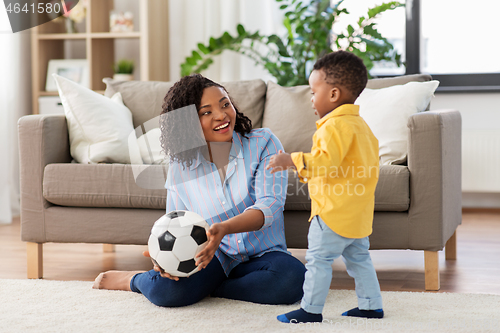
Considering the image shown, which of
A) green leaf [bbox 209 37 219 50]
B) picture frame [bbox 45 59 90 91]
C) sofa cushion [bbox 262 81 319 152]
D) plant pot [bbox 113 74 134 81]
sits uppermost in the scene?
green leaf [bbox 209 37 219 50]

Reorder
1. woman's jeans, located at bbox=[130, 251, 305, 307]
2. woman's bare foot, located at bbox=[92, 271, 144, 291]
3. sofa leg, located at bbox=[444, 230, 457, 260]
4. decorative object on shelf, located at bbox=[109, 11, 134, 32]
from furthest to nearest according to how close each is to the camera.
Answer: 1. decorative object on shelf, located at bbox=[109, 11, 134, 32]
2. sofa leg, located at bbox=[444, 230, 457, 260]
3. woman's bare foot, located at bbox=[92, 271, 144, 291]
4. woman's jeans, located at bbox=[130, 251, 305, 307]

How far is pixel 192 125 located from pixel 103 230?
60 cm

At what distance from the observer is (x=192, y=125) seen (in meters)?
1.53

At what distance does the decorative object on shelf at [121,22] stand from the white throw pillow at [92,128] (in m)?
1.46

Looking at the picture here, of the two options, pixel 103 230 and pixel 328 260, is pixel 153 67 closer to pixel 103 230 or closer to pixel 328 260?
pixel 103 230

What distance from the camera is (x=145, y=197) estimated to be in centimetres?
182

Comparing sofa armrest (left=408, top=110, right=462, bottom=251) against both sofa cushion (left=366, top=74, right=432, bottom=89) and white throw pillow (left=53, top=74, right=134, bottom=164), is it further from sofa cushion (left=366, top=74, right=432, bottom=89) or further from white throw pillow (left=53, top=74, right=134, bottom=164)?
white throw pillow (left=53, top=74, right=134, bottom=164)

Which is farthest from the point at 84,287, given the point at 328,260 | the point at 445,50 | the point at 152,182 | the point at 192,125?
the point at 445,50

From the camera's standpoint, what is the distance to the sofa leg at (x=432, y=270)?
1678mm

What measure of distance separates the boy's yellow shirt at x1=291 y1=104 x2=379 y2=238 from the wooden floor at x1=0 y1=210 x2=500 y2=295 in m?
0.59

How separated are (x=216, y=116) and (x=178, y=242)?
1.23 ft

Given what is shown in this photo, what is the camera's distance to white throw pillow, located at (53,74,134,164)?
2.00 metres

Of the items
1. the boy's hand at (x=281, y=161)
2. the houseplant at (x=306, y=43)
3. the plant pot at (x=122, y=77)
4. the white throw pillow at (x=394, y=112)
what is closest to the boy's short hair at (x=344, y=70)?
the boy's hand at (x=281, y=161)

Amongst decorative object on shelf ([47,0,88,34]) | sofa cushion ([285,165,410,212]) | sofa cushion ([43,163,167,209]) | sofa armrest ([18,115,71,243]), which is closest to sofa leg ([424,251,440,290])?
sofa cushion ([285,165,410,212])
